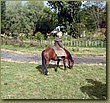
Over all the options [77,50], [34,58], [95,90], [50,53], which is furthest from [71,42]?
[95,90]

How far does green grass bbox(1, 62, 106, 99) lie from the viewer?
279 centimetres

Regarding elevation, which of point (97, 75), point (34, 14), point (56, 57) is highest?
point (34, 14)

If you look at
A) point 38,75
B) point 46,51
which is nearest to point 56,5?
point 46,51

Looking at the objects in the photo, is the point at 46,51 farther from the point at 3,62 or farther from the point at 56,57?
the point at 3,62

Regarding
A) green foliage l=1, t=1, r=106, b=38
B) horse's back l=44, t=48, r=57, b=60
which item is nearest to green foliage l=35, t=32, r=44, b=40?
green foliage l=1, t=1, r=106, b=38

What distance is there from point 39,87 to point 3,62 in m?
0.46

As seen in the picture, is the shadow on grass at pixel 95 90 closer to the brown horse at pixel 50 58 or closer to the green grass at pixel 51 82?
the green grass at pixel 51 82

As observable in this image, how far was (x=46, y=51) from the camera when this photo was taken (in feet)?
9.41

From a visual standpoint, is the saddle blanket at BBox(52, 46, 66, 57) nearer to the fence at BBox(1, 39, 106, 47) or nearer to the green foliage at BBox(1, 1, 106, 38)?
the fence at BBox(1, 39, 106, 47)

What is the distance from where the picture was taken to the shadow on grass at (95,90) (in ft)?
9.21

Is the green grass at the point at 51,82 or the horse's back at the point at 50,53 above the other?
the horse's back at the point at 50,53

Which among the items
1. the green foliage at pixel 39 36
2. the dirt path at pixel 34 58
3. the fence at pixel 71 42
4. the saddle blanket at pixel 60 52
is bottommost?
the dirt path at pixel 34 58

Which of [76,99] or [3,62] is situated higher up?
[3,62]

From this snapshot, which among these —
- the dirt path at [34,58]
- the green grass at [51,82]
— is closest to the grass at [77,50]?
the dirt path at [34,58]
